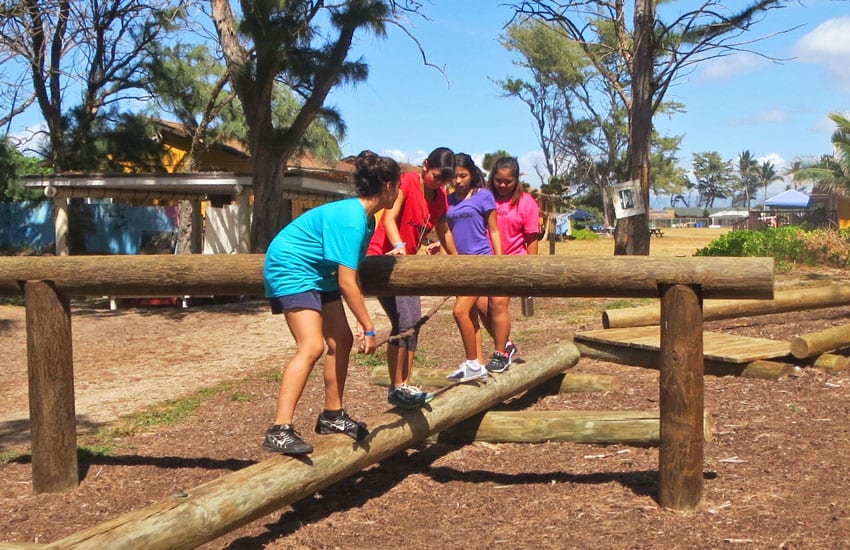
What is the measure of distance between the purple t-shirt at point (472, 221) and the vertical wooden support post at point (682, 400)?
2.02 meters

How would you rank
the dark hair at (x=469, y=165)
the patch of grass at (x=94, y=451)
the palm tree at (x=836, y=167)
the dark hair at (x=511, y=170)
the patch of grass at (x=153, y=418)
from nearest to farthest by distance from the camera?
the patch of grass at (x=94, y=451), the dark hair at (x=469, y=165), the patch of grass at (x=153, y=418), the dark hair at (x=511, y=170), the palm tree at (x=836, y=167)

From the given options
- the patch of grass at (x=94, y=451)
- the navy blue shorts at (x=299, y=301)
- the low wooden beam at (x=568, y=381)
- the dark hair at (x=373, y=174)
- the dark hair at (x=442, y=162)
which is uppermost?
the dark hair at (x=442, y=162)

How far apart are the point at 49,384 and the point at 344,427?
175 centimetres

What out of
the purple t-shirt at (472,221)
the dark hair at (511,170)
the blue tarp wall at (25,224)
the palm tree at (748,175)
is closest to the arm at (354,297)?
the purple t-shirt at (472,221)

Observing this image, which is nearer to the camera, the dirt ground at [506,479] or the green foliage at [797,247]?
the dirt ground at [506,479]

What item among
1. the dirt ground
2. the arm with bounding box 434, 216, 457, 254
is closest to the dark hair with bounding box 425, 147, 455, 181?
the arm with bounding box 434, 216, 457, 254

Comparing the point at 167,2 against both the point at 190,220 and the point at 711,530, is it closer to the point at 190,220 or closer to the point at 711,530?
the point at 190,220

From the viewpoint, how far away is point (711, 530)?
411 cm

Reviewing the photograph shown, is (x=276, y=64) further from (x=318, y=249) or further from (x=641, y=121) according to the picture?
(x=318, y=249)

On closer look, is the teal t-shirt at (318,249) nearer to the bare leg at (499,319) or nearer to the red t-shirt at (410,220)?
the red t-shirt at (410,220)

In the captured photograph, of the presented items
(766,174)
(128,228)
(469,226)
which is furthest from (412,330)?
(766,174)

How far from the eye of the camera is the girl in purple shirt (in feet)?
20.4

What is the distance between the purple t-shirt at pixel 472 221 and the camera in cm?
626

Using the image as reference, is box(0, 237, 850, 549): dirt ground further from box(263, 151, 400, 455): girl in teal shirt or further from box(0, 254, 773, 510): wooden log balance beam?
box(263, 151, 400, 455): girl in teal shirt
